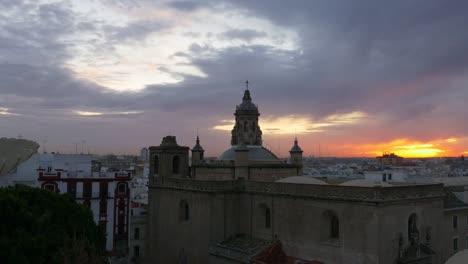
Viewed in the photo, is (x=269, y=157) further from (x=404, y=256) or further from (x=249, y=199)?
(x=404, y=256)

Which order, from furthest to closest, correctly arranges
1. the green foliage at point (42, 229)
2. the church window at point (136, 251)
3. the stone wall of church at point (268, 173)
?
the church window at point (136, 251) → the stone wall of church at point (268, 173) → the green foliage at point (42, 229)

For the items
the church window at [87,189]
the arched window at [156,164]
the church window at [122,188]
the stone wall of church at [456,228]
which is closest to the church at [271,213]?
the arched window at [156,164]

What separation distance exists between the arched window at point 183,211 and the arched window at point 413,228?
1624cm

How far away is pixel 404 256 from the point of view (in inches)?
1053

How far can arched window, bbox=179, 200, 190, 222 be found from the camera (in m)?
36.6

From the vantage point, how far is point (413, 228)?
2764 cm

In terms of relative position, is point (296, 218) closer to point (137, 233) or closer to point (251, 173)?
point (251, 173)

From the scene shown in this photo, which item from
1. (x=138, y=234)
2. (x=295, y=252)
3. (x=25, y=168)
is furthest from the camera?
(x=25, y=168)

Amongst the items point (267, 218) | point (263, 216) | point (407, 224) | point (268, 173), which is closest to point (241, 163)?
point (268, 173)

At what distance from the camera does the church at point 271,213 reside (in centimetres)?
2659

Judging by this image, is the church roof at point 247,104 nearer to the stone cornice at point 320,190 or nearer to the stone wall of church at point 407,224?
the stone cornice at point 320,190

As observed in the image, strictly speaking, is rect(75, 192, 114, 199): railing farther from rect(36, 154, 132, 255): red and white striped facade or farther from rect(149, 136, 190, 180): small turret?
rect(149, 136, 190, 180): small turret

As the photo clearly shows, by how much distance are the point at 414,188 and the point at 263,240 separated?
1049 centimetres

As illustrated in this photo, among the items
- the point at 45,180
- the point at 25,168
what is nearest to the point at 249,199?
the point at 45,180
